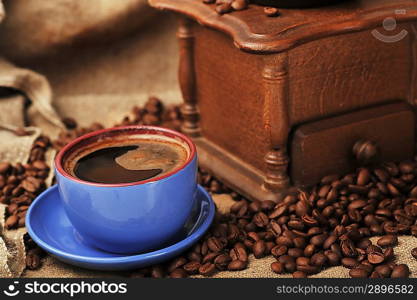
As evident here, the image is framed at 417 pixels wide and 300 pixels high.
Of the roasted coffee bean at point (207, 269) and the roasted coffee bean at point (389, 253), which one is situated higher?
the roasted coffee bean at point (389, 253)

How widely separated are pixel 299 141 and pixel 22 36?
104 centimetres

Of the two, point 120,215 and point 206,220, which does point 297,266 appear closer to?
point 206,220

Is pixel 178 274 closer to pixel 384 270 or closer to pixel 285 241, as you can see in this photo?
pixel 285 241

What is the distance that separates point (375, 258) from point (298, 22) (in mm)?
488

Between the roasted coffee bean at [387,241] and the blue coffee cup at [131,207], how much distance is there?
1.22ft

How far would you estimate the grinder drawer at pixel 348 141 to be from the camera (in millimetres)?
1636

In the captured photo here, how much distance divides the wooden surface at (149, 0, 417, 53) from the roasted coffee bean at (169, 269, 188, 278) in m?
0.45

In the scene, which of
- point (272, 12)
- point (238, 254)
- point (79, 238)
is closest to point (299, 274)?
point (238, 254)

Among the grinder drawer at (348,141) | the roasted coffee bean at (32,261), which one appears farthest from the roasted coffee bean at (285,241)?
the roasted coffee bean at (32,261)

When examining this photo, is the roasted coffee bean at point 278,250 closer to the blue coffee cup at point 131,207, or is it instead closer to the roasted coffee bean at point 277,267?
the roasted coffee bean at point 277,267

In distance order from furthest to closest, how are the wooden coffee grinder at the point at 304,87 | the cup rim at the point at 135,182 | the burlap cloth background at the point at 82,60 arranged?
the burlap cloth background at the point at 82,60, the wooden coffee grinder at the point at 304,87, the cup rim at the point at 135,182

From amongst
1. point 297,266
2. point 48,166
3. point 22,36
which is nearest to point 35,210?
point 48,166

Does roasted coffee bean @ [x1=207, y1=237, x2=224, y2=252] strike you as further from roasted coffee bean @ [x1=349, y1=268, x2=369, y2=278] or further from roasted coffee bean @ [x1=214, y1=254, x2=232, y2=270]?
roasted coffee bean @ [x1=349, y1=268, x2=369, y2=278]

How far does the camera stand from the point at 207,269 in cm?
142
